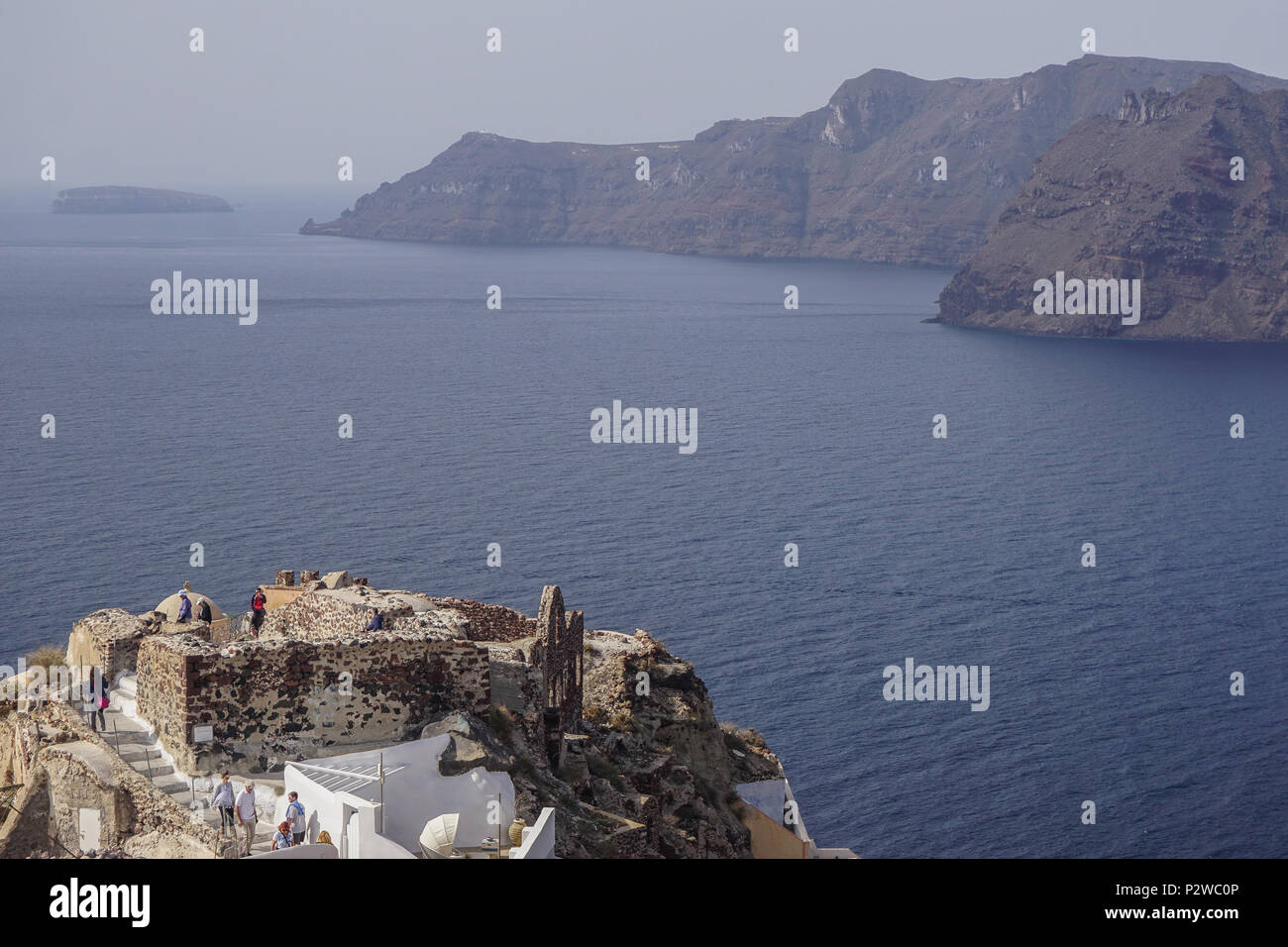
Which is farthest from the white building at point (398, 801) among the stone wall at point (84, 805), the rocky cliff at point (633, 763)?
the stone wall at point (84, 805)

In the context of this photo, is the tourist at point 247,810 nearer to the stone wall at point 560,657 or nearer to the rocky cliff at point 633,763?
the rocky cliff at point 633,763

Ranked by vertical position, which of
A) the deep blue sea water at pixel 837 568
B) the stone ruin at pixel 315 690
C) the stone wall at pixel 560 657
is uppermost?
the stone ruin at pixel 315 690

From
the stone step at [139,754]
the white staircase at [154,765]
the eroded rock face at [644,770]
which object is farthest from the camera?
the eroded rock face at [644,770]

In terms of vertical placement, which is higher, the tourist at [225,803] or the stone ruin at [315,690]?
the stone ruin at [315,690]

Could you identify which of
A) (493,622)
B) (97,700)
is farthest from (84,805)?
(493,622)

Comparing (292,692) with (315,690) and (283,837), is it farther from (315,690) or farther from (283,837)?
(283,837)
